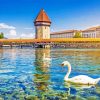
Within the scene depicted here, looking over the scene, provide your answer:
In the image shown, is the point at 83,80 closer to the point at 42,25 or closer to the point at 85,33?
the point at 42,25

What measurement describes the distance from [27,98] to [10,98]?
16.4 inches

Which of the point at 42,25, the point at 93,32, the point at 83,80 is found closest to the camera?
the point at 83,80

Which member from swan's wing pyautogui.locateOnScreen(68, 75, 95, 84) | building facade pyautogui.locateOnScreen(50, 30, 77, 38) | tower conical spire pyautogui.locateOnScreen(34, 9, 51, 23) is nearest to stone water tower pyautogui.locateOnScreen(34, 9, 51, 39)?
tower conical spire pyautogui.locateOnScreen(34, 9, 51, 23)

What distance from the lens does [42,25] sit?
85.2m

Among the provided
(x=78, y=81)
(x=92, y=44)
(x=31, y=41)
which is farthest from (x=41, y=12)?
(x=78, y=81)

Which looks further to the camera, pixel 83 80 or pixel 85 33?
pixel 85 33

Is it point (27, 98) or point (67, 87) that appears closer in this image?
point (27, 98)

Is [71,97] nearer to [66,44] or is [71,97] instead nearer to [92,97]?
[92,97]

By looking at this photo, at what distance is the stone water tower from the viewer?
280 feet

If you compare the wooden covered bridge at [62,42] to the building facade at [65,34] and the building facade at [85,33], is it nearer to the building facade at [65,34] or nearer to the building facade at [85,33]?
the building facade at [85,33]

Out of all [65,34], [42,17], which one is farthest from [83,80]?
[65,34]

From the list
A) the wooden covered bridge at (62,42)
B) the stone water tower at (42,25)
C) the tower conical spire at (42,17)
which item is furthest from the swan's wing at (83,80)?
the tower conical spire at (42,17)

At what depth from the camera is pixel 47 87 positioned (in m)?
8.57

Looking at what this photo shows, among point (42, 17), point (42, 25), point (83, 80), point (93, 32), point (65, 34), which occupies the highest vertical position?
point (42, 17)
